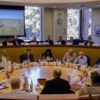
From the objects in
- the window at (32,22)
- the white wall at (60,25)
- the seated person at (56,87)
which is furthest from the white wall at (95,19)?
the seated person at (56,87)

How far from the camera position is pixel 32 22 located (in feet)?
40.2

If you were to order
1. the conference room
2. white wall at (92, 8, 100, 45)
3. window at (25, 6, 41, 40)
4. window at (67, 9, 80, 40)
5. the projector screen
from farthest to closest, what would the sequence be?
window at (67, 9, 80, 40)
white wall at (92, 8, 100, 45)
window at (25, 6, 41, 40)
the projector screen
the conference room

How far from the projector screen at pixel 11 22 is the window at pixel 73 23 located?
310cm

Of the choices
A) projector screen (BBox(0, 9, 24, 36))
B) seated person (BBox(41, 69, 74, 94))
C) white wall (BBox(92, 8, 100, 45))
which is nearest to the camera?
seated person (BBox(41, 69, 74, 94))

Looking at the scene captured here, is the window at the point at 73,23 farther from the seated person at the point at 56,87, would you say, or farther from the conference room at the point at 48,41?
the seated person at the point at 56,87

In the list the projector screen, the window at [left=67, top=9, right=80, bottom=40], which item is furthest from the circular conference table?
the window at [left=67, top=9, right=80, bottom=40]

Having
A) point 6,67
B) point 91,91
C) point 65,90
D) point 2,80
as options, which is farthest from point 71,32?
point 91,91

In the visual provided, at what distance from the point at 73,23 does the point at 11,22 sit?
160 inches

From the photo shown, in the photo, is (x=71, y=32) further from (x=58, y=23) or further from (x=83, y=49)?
(x=83, y=49)

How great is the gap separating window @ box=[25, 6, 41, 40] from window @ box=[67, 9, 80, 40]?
1970 millimetres

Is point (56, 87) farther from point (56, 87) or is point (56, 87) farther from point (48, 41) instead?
point (48, 41)

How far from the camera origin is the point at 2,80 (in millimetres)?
4527

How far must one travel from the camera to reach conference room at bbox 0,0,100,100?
5188 millimetres

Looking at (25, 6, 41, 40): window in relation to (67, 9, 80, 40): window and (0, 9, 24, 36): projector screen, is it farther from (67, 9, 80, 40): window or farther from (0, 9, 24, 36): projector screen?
(67, 9, 80, 40): window
